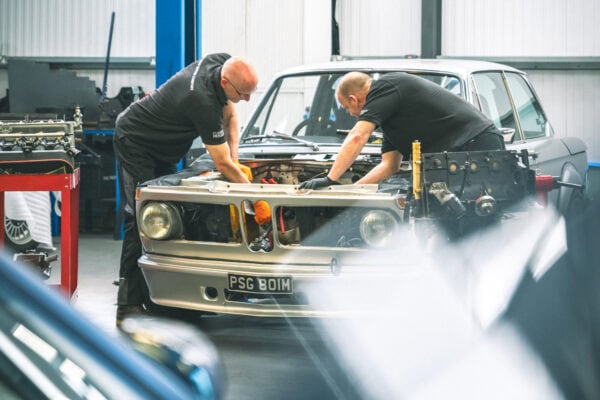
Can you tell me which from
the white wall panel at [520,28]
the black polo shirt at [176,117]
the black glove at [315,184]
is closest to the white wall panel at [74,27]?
the white wall panel at [520,28]

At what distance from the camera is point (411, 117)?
4.83m

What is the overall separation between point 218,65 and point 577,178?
10.7 ft

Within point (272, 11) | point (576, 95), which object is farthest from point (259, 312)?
point (576, 95)

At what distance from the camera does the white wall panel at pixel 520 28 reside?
1172 cm

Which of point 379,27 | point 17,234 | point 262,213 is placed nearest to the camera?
point 262,213

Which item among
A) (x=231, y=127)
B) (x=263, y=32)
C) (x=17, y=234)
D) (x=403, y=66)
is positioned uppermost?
(x=263, y=32)

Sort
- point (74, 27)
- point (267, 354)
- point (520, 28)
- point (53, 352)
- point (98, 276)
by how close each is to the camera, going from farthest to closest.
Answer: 1. point (74, 27)
2. point (520, 28)
3. point (98, 276)
4. point (267, 354)
5. point (53, 352)

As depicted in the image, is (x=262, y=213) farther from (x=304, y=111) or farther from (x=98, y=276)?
(x=98, y=276)

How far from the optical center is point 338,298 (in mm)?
4172

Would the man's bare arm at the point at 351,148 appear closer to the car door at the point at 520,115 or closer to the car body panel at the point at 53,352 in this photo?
the car door at the point at 520,115

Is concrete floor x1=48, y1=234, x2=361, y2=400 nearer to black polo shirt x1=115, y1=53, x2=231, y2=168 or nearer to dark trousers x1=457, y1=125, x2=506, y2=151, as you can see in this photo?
black polo shirt x1=115, y1=53, x2=231, y2=168

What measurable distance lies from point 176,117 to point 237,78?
50cm

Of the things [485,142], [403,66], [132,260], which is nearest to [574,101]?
[403,66]

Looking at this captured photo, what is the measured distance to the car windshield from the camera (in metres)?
5.58
